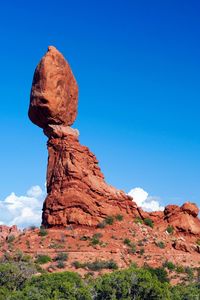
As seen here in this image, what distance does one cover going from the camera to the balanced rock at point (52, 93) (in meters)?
64.8

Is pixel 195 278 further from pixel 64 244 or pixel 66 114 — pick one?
pixel 66 114

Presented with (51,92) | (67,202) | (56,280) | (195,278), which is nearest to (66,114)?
(51,92)

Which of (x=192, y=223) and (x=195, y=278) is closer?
(x=195, y=278)

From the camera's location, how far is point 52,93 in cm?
6512

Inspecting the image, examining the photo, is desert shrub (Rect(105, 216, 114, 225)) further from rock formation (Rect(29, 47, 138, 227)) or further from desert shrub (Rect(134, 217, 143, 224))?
desert shrub (Rect(134, 217, 143, 224))

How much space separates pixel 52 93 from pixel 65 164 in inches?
298

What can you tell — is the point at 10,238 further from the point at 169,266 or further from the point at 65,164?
the point at 169,266

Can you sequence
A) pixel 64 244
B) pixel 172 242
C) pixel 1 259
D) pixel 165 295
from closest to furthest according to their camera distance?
pixel 165 295 < pixel 1 259 < pixel 64 244 < pixel 172 242

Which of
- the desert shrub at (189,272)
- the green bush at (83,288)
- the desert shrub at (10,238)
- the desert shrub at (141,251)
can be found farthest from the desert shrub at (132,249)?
the green bush at (83,288)

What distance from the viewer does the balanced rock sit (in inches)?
2549

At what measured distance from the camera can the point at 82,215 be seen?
62.3 m

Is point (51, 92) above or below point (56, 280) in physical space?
above

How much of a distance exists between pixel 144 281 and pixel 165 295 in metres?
1.86

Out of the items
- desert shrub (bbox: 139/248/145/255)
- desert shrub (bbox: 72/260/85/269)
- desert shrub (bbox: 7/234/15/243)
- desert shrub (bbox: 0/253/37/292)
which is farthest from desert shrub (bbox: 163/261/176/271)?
desert shrub (bbox: 7/234/15/243)
